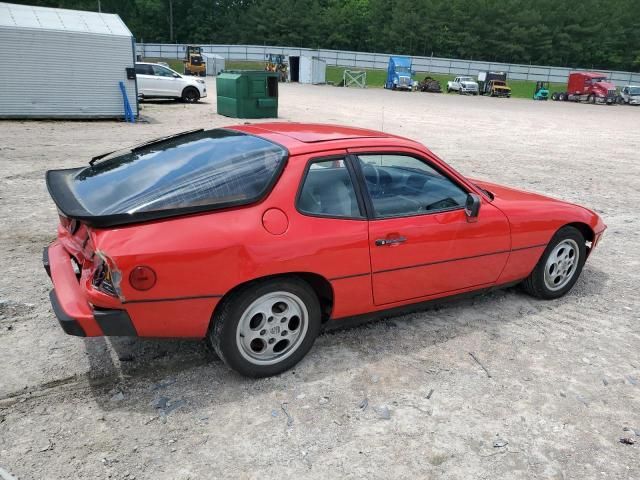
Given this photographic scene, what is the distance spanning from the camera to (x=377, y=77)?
198 feet

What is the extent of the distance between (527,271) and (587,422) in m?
1.55

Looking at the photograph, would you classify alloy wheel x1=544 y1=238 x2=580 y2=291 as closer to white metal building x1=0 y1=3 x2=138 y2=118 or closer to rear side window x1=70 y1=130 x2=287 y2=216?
rear side window x1=70 y1=130 x2=287 y2=216

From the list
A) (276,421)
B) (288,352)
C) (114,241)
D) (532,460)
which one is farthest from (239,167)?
(532,460)

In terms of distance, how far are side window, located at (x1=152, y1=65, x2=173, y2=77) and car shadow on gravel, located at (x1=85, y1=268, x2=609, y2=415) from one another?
65.6ft

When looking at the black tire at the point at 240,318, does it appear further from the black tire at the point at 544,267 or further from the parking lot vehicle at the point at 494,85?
the parking lot vehicle at the point at 494,85

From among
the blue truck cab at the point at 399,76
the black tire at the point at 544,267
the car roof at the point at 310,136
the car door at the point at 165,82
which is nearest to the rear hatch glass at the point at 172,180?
the car roof at the point at 310,136

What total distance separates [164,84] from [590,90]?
113ft

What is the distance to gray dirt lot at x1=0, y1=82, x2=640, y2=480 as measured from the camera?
8.14 feet

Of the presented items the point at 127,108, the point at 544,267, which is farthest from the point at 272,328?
the point at 127,108

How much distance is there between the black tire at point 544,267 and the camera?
14.0ft

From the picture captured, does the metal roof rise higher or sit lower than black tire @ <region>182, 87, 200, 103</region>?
higher

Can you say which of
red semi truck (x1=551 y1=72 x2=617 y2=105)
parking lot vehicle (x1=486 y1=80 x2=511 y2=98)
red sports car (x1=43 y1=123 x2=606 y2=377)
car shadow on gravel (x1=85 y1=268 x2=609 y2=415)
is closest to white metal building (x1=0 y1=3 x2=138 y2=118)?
red sports car (x1=43 y1=123 x2=606 y2=377)

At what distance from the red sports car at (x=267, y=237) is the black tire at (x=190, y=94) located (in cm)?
1937

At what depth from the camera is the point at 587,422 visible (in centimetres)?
287
